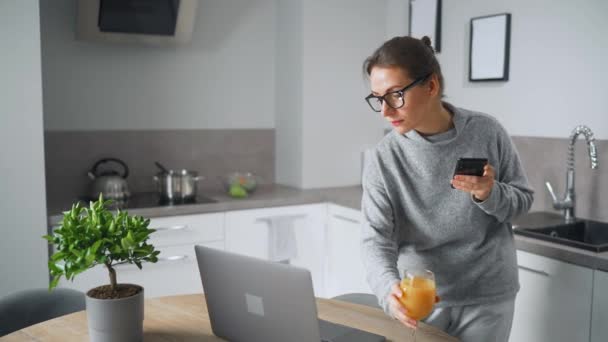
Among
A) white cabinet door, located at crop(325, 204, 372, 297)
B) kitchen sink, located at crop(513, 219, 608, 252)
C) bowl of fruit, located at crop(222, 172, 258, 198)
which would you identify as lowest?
white cabinet door, located at crop(325, 204, 372, 297)

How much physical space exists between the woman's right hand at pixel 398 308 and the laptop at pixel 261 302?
109 mm

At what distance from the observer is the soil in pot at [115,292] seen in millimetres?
1498

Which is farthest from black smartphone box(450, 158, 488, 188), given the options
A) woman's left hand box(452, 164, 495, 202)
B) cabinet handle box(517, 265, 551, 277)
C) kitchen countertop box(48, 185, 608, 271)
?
cabinet handle box(517, 265, 551, 277)

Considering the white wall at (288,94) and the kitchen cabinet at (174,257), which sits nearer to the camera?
the kitchen cabinet at (174,257)

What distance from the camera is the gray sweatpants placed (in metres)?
1.86

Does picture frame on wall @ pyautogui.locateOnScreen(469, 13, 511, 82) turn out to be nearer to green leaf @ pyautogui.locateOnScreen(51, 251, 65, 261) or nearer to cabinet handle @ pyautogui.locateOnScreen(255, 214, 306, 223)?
cabinet handle @ pyautogui.locateOnScreen(255, 214, 306, 223)

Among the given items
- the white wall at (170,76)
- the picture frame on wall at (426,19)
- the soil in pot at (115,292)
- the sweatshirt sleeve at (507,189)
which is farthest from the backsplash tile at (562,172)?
the soil in pot at (115,292)

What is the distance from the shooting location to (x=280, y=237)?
3428 millimetres

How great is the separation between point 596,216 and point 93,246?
91.2 inches

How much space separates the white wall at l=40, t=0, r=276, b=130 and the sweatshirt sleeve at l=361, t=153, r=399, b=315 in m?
2.06

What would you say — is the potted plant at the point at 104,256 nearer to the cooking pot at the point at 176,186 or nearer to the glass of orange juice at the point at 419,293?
the glass of orange juice at the point at 419,293

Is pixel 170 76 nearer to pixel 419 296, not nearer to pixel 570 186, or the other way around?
pixel 570 186

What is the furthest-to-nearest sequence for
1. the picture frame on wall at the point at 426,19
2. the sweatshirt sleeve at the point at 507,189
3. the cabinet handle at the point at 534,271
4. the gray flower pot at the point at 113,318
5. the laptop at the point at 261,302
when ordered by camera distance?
1. the picture frame on wall at the point at 426,19
2. the cabinet handle at the point at 534,271
3. the sweatshirt sleeve at the point at 507,189
4. the gray flower pot at the point at 113,318
5. the laptop at the point at 261,302

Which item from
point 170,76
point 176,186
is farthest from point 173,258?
point 170,76
